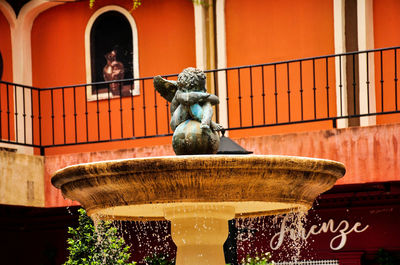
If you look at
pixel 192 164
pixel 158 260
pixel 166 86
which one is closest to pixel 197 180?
pixel 192 164

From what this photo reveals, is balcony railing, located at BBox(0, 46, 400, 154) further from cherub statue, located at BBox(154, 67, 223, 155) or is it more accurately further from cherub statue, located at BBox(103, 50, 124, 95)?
cherub statue, located at BBox(154, 67, 223, 155)

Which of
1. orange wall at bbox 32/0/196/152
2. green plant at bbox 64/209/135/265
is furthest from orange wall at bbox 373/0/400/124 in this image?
green plant at bbox 64/209/135/265

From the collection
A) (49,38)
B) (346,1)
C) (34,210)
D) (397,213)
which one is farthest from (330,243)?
(49,38)

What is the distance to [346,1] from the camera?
531 inches

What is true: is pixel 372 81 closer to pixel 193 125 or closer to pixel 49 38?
pixel 49 38

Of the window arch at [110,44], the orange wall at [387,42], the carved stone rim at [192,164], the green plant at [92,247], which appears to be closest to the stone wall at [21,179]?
the green plant at [92,247]

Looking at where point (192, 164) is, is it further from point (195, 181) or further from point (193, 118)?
point (193, 118)

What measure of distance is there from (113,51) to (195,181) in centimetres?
912

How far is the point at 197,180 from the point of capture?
633 cm

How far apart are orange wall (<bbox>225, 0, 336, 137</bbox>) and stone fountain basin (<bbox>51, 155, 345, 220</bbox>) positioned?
6778 mm

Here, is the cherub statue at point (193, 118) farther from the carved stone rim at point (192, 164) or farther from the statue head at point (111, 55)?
the statue head at point (111, 55)

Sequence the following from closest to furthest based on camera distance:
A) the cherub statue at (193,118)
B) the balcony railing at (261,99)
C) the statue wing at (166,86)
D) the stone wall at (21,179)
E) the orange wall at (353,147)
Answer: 1. the cherub statue at (193,118)
2. the statue wing at (166,86)
3. the orange wall at (353,147)
4. the stone wall at (21,179)
5. the balcony railing at (261,99)

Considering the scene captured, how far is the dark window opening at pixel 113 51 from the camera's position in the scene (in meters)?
15.2

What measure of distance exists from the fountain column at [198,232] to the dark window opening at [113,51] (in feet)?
27.2
